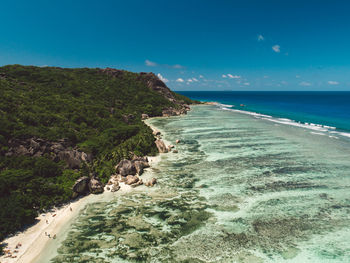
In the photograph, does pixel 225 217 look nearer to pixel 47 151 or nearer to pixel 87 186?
pixel 87 186

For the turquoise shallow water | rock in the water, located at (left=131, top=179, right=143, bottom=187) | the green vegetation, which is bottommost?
the turquoise shallow water

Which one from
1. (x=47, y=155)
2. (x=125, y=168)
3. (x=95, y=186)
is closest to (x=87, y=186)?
(x=95, y=186)

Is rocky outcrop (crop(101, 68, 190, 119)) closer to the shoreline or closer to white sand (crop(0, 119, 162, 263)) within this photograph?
the shoreline

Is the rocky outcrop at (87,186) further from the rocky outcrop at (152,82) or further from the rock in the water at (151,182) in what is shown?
the rocky outcrop at (152,82)

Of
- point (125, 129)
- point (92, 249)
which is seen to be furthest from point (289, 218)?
point (125, 129)

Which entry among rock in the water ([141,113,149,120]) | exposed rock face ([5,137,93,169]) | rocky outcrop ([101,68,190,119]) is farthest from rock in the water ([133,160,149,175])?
rocky outcrop ([101,68,190,119])

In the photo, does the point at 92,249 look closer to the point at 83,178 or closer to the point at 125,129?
the point at 83,178

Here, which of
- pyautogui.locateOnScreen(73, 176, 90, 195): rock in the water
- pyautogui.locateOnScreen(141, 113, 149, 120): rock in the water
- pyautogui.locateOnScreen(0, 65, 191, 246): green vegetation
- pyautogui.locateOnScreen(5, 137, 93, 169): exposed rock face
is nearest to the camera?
pyautogui.locateOnScreen(0, 65, 191, 246): green vegetation
